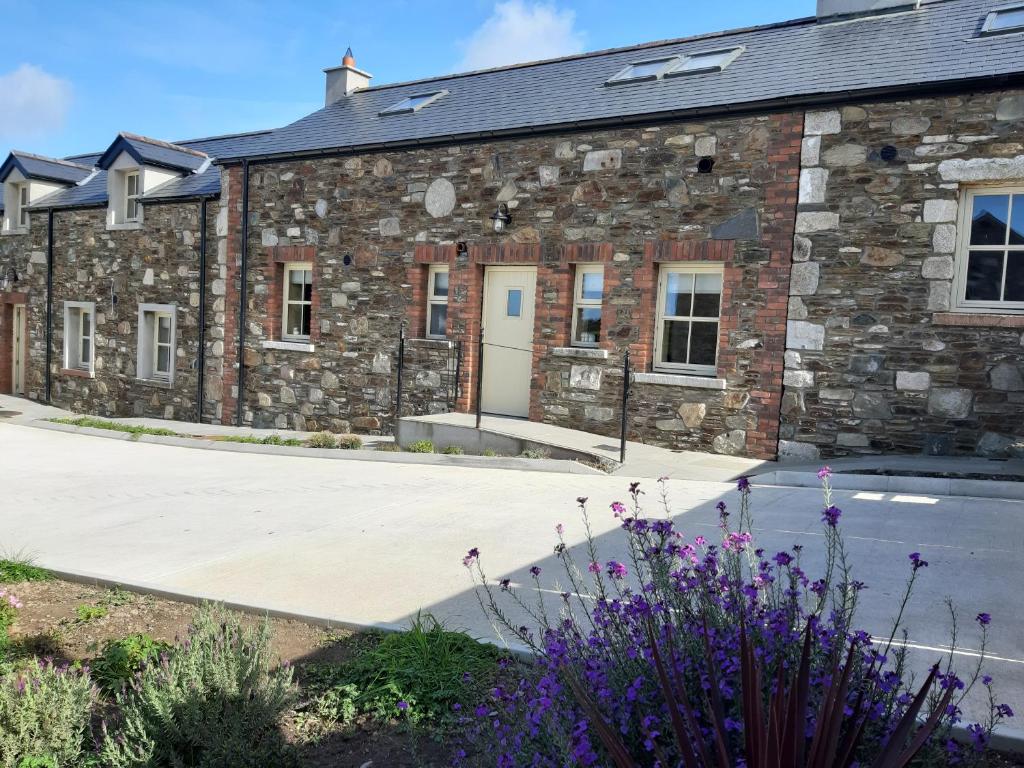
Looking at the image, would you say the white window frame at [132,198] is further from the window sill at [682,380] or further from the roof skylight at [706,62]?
the window sill at [682,380]

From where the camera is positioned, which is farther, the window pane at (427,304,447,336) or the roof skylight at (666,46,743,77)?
the window pane at (427,304,447,336)

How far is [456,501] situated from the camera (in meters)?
7.10

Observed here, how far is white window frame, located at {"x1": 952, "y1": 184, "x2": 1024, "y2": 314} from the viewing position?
8.42 metres

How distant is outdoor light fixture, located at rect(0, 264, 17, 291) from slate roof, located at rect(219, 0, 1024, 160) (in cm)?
817

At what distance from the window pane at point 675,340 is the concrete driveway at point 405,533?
270 centimetres

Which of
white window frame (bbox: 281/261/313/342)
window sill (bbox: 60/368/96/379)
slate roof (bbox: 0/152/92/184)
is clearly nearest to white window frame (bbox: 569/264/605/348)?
white window frame (bbox: 281/261/313/342)

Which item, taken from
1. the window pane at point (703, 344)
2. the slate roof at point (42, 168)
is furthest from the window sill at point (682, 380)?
the slate roof at point (42, 168)

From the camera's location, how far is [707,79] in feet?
35.4

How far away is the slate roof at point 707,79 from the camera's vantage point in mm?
9078

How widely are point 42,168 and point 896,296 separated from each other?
1859cm

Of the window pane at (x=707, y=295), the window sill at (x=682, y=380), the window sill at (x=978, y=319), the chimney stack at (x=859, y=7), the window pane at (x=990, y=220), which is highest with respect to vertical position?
the chimney stack at (x=859, y=7)

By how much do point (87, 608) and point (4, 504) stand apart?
3.58 m

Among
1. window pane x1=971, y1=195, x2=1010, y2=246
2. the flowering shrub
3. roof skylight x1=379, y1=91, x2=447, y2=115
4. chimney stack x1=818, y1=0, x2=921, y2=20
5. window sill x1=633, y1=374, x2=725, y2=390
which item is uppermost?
chimney stack x1=818, y1=0, x2=921, y2=20

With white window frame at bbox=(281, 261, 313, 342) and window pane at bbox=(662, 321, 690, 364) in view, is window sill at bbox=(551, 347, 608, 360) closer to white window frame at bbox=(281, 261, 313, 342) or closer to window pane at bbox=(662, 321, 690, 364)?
window pane at bbox=(662, 321, 690, 364)
